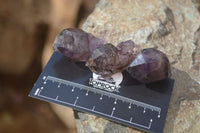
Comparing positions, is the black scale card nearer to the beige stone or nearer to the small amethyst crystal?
the small amethyst crystal

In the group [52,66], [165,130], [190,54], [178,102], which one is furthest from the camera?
[190,54]

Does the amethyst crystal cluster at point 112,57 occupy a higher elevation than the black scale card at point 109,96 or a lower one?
higher

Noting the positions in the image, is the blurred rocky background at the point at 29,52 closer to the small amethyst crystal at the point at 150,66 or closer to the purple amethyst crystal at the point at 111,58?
the purple amethyst crystal at the point at 111,58

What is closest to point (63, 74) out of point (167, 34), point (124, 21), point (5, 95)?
point (124, 21)

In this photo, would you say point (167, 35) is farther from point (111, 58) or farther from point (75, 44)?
point (75, 44)

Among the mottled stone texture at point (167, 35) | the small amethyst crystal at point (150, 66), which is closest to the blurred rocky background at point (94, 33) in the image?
the mottled stone texture at point (167, 35)

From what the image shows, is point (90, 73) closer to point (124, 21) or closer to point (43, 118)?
point (124, 21)
